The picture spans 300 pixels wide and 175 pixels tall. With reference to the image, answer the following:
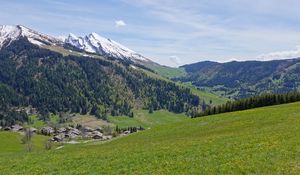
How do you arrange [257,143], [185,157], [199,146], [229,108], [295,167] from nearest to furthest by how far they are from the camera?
[295,167] → [185,157] → [257,143] → [199,146] → [229,108]

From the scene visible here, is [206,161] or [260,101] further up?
[260,101]

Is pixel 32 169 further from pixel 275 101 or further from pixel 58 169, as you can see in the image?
pixel 275 101

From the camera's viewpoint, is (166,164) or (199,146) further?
(199,146)

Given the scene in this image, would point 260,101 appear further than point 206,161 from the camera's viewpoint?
Yes

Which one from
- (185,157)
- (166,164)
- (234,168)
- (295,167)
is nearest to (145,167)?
(166,164)

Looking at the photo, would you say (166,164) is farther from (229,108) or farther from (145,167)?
(229,108)

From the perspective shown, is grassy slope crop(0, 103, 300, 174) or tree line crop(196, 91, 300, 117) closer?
grassy slope crop(0, 103, 300, 174)

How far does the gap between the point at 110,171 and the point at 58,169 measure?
711 cm

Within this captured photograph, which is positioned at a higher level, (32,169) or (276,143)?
(276,143)

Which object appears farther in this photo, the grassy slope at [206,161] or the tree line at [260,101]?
the tree line at [260,101]

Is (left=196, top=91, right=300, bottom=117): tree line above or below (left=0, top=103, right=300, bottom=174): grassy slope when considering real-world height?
above

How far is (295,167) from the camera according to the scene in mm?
28562

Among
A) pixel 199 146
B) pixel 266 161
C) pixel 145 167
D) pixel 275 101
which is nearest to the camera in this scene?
pixel 266 161

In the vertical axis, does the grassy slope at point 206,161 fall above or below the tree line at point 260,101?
below
